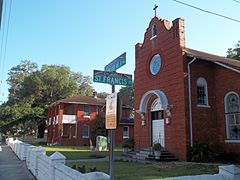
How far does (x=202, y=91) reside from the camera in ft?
61.5

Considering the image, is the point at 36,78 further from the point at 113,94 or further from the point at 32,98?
the point at 113,94

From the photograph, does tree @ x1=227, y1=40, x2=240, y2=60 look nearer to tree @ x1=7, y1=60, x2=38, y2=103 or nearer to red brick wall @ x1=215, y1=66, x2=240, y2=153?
red brick wall @ x1=215, y1=66, x2=240, y2=153

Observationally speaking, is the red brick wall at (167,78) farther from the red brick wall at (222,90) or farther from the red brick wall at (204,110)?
the red brick wall at (222,90)

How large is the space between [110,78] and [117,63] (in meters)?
0.33

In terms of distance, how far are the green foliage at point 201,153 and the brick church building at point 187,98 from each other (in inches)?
12.7

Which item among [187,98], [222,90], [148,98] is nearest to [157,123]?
[148,98]

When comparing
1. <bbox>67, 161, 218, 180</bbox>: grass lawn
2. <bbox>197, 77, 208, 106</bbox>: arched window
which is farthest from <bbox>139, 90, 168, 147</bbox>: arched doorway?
<bbox>67, 161, 218, 180</bbox>: grass lawn

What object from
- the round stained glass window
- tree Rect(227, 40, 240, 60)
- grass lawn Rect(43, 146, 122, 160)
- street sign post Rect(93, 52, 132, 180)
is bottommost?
grass lawn Rect(43, 146, 122, 160)

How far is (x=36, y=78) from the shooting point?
47.0 m

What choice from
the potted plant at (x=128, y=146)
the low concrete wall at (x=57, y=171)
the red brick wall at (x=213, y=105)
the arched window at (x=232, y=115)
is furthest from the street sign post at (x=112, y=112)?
the potted plant at (x=128, y=146)

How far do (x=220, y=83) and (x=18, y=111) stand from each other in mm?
35037

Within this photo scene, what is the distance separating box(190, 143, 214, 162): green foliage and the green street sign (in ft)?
42.1

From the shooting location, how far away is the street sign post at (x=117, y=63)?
515 cm

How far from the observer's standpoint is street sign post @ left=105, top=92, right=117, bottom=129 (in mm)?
4660
